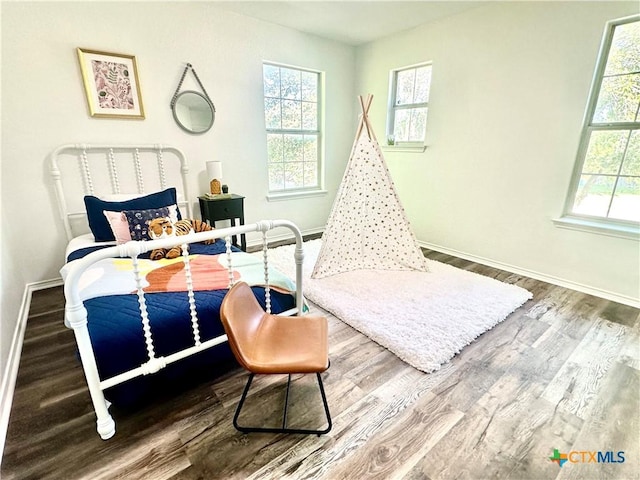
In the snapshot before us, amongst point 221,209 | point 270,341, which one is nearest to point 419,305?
point 270,341

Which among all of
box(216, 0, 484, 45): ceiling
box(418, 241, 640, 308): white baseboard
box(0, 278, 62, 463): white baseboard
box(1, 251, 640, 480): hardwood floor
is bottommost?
box(1, 251, 640, 480): hardwood floor

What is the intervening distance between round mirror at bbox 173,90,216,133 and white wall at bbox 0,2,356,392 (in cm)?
7

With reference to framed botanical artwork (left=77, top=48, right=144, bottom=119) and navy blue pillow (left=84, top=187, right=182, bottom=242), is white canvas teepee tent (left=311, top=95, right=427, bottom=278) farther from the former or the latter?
framed botanical artwork (left=77, top=48, right=144, bottom=119)

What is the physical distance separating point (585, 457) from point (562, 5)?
324 centimetres

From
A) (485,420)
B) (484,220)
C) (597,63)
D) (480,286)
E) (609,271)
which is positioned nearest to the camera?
(485,420)

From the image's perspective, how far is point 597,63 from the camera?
96.7 inches

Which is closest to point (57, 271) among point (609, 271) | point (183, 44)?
point (183, 44)

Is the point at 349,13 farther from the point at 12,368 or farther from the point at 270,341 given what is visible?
the point at 12,368

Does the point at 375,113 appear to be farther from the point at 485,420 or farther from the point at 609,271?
the point at 485,420

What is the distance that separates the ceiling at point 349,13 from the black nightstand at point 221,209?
1.90 m

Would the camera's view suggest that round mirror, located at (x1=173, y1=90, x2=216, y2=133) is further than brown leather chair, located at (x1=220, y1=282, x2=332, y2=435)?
Yes

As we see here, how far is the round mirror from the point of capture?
313 centimetres

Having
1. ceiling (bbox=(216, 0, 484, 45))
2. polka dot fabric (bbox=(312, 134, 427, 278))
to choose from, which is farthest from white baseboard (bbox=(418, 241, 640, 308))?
ceiling (bbox=(216, 0, 484, 45))

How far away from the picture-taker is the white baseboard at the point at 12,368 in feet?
4.72
